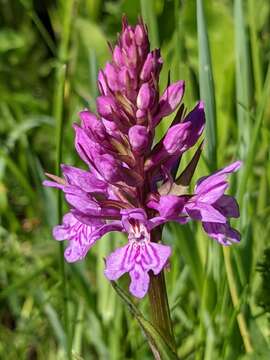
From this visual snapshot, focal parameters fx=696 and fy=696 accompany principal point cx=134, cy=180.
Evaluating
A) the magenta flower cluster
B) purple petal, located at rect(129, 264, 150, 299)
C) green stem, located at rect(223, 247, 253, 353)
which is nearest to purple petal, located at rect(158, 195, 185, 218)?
the magenta flower cluster

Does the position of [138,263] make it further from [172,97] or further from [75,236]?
[172,97]

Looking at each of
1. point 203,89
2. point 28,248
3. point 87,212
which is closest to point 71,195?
point 87,212

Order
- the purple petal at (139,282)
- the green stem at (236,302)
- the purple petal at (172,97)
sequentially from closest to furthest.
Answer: the purple petal at (139,282) → the purple petal at (172,97) → the green stem at (236,302)

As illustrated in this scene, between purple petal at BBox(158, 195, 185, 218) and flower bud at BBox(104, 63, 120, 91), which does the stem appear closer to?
purple petal at BBox(158, 195, 185, 218)

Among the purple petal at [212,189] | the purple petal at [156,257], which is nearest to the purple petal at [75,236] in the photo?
the purple petal at [156,257]

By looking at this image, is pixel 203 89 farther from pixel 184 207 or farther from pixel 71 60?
pixel 71 60

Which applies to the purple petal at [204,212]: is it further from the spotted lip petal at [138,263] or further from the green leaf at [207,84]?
the green leaf at [207,84]

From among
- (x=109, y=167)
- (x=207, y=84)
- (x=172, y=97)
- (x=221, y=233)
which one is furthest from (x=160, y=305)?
(x=207, y=84)
